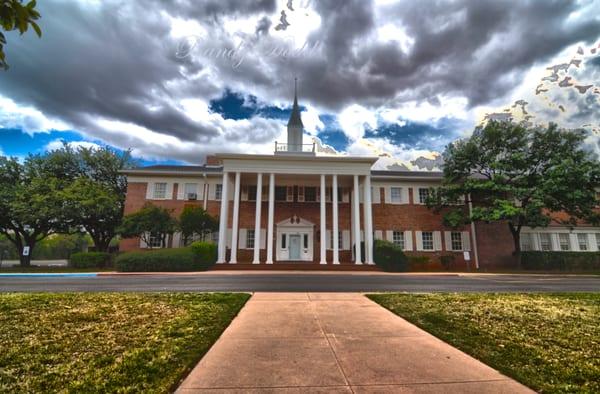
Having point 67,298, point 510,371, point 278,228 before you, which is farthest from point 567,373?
point 278,228

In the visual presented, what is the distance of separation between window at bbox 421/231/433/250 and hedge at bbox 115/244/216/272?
16.7 m

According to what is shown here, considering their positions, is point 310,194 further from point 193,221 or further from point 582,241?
point 582,241

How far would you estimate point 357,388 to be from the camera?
2.88 m

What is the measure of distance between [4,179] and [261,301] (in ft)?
94.7

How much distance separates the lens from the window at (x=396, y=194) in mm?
25078

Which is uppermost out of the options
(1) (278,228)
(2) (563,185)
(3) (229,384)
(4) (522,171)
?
(4) (522,171)

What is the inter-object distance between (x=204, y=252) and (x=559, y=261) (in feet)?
84.2

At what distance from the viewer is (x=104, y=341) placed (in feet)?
13.7

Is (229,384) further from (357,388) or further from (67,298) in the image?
(67,298)

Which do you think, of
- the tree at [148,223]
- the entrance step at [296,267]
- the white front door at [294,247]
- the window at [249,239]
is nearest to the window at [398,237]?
the entrance step at [296,267]

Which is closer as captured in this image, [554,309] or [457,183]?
[554,309]

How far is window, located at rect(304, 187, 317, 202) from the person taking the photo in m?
25.1

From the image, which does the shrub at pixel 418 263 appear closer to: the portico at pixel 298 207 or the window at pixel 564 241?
the portico at pixel 298 207

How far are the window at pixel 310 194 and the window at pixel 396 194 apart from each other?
20.5 feet
